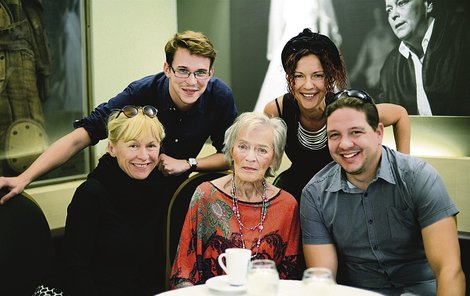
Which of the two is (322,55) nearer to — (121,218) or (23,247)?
(121,218)

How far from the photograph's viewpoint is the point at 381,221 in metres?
2.21

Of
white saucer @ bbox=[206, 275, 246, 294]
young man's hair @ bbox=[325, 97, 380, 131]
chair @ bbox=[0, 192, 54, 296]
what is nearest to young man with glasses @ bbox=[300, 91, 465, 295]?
young man's hair @ bbox=[325, 97, 380, 131]

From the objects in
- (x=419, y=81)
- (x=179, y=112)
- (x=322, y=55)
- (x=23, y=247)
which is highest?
(x=322, y=55)

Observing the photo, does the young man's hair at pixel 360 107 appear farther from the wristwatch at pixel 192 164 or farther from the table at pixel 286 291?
the wristwatch at pixel 192 164

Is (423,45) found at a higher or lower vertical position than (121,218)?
higher

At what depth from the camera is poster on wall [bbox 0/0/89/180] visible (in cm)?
316

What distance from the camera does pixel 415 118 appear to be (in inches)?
138

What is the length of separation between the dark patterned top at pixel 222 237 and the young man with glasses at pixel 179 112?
1.27 feet

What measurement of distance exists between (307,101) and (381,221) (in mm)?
722

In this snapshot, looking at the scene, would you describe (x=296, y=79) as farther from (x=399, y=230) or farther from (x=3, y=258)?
(x=3, y=258)

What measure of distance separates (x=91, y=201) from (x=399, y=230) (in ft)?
3.91

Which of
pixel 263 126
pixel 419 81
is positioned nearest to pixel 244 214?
pixel 263 126

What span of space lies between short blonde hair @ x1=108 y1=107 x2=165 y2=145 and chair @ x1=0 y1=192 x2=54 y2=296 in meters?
0.47

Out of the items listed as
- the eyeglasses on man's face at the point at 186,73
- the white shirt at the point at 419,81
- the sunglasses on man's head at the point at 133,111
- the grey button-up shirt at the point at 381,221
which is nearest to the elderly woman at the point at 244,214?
the grey button-up shirt at the point at 381,221
